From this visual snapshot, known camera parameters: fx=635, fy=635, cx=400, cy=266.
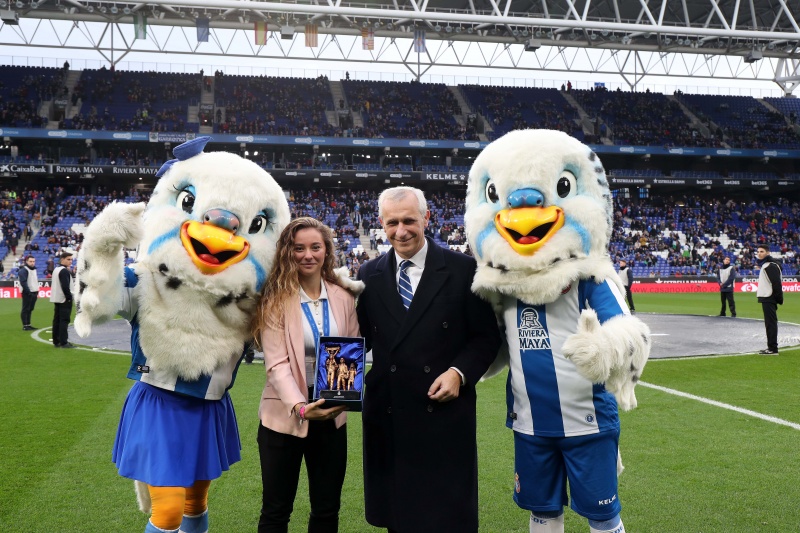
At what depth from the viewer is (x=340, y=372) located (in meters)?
2.85

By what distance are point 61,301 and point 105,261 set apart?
31.8 ft

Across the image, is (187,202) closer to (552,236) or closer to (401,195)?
(401,195)

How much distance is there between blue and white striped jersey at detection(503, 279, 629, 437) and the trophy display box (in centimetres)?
85

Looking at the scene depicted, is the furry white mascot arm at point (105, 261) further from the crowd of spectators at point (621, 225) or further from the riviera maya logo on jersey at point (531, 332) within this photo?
the crowd of spectators at point (621, 225)

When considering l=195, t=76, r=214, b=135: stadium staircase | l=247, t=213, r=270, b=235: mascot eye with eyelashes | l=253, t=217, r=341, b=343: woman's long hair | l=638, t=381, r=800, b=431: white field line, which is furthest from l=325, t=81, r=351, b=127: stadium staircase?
l=253, t=217, r=341, b=343: woman's long hair

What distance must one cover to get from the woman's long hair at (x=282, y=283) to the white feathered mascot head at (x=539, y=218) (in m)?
0.84

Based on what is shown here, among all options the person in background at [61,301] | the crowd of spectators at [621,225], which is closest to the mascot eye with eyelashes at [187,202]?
the person in background at [61,301]

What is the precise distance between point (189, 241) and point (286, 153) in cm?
3618

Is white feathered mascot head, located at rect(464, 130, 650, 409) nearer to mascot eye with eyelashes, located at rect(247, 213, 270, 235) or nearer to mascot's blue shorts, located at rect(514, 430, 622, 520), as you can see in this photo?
mascot's blue shorts, located at rect(514, 430, 622, 520)

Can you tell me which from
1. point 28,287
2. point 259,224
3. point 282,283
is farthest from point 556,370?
point 28,287

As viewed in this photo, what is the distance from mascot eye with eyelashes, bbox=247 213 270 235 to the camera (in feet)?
11.0

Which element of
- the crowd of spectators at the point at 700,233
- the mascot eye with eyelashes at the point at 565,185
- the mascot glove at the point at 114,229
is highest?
the crowd of spectators at the point at 700,233

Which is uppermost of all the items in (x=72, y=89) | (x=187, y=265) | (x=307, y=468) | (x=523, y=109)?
(x=72, y=89)

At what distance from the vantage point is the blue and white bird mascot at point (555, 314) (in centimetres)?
299
